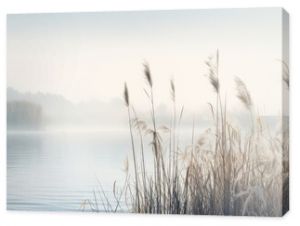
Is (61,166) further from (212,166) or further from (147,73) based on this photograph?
(212,166)

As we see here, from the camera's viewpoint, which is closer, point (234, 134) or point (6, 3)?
point (234, 134)

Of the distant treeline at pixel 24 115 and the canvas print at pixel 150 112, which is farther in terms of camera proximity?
the distant treeline at pixel 24 115

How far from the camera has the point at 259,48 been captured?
27.1ft

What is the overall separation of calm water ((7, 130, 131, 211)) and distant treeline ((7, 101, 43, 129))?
8 centimetres

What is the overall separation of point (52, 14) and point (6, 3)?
45 cm

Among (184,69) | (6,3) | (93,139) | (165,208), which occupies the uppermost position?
(6,3)

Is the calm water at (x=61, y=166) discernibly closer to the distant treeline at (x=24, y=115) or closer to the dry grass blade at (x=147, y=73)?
the distant treeline at (x=24, y=115)

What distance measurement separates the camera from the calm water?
857 centimetres

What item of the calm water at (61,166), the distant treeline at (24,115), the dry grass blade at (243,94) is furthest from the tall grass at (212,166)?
the distant treeline at (24,115)

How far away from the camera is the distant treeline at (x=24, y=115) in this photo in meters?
8.73

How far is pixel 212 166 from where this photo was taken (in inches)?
330

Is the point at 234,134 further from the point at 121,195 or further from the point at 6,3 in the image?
the point at 6,3

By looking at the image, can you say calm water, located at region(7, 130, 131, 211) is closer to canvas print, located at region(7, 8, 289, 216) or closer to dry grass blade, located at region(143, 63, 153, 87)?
canvas print, located at region(7, 8, 289, 216)
